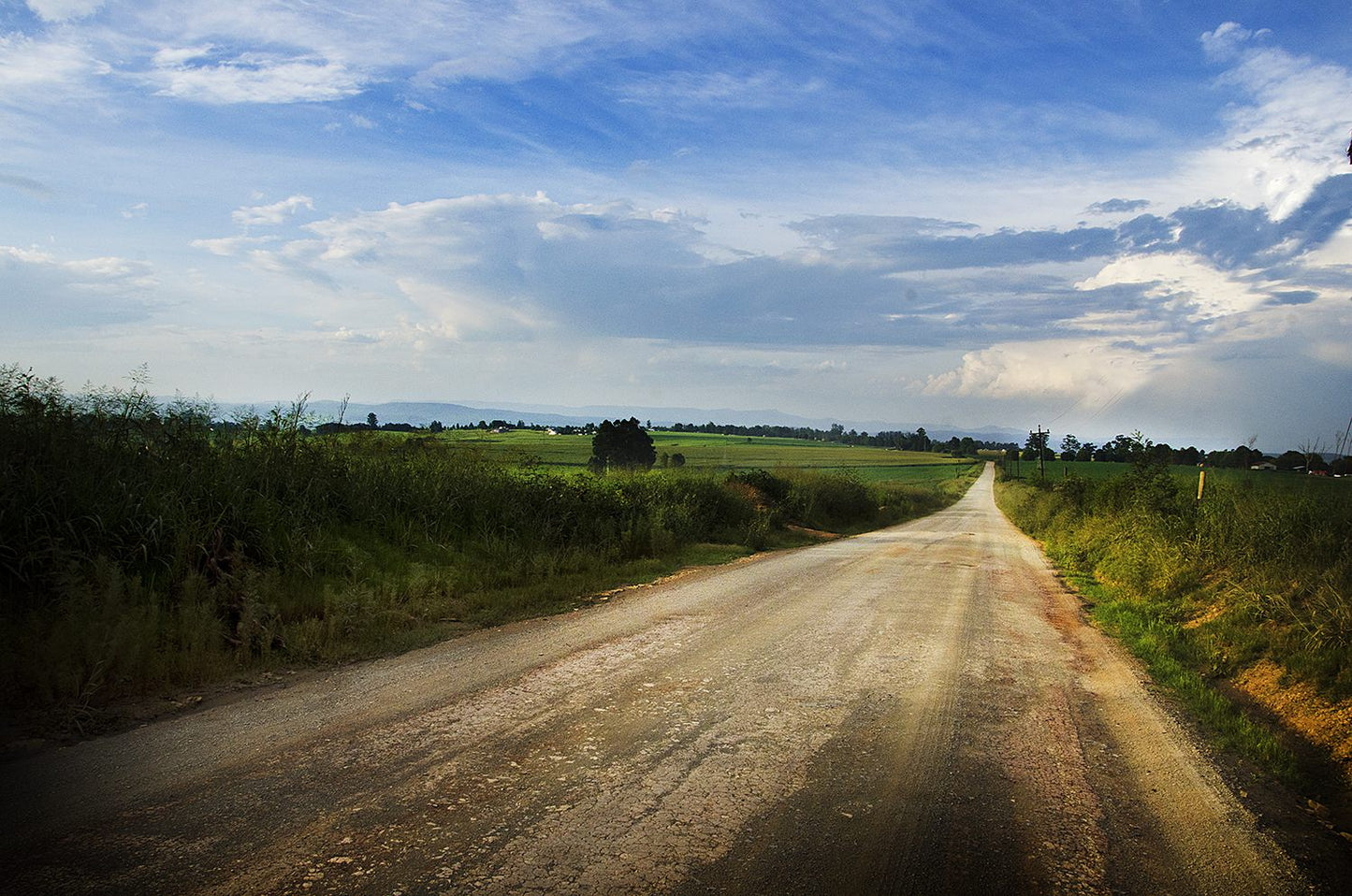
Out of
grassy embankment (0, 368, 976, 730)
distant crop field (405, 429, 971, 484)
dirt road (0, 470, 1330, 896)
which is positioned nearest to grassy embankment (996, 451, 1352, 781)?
dirt road (0, 470, 1330, 896)

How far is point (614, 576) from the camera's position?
12117mm

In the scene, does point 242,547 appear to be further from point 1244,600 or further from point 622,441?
point 622,441

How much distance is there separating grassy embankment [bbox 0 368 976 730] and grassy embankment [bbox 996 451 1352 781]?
6.94 metres

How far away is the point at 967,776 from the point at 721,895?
6.56 feet

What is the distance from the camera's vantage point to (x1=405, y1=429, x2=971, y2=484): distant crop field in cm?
1819

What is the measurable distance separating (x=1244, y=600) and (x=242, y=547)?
11.4 metres

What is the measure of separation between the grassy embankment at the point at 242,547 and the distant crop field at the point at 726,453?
8.13 feet

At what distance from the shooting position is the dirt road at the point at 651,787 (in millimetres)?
3342

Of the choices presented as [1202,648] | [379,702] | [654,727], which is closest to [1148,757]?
[654,727]

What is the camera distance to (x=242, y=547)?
8516 millimetres

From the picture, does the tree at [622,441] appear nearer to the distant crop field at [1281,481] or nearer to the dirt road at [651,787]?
the distant crop field at [1281,481]

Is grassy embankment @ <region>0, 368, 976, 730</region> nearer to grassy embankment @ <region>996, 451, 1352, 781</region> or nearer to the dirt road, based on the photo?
the dirt road

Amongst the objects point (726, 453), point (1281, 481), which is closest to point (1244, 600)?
point (1281, 481)

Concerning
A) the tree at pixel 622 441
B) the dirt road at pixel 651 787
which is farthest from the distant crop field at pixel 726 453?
the dirt road at pixel 651 787
